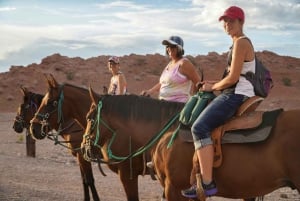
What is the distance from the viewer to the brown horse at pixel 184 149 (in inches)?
175

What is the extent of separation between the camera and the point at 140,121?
18.8 ft

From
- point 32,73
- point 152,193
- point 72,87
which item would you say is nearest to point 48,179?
point 152,193

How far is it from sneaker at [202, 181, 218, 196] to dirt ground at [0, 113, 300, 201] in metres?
4.89

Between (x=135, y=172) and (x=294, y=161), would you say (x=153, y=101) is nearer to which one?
(x=135, y=172)

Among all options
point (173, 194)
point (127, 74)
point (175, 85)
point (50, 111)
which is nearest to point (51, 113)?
point (50, 111)

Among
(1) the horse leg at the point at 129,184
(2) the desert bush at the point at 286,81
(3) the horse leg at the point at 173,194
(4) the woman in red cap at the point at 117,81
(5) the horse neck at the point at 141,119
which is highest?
(4) the woman in red cap at the point at 117,81

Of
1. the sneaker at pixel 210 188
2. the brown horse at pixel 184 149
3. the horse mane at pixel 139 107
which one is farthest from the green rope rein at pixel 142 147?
the sneaker at pixel 210 188

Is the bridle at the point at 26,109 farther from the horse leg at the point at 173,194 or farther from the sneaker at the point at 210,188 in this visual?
the sneaker at the point at 210,188

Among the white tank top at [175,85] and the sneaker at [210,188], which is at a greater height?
the white tank top at [175,85]

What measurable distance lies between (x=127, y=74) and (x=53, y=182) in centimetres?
4271

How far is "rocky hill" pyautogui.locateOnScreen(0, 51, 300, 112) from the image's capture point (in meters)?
44.3

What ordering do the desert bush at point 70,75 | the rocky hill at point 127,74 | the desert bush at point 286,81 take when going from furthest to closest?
the desert bush at point 70,75, the desert bush at point 286,81, the rocky hill at point 127,74

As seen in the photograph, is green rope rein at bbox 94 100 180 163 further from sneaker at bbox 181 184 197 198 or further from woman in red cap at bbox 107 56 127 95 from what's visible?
woman in red cap at bbox 107 56 127 95

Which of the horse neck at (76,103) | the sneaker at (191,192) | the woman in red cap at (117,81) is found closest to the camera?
the sneaker at (191,192)
